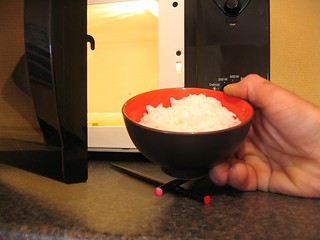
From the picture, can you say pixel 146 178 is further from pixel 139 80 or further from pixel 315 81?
pixel 315 81

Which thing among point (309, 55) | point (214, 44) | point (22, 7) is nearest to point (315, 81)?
point (309, 55)

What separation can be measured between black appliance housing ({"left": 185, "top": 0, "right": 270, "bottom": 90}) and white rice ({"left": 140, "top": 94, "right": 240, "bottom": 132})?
0.49 ft

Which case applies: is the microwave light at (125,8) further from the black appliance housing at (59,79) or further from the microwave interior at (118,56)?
the black appliance housing at (59,79)

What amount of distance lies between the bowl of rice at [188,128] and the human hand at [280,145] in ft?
0.10

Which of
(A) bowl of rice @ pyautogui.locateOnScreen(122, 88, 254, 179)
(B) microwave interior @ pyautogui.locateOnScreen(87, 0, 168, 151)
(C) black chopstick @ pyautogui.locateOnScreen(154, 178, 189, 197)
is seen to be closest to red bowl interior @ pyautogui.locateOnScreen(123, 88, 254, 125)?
(A) bowl of rice @ pyautogui.locateOnScreen(122, 88, 254, 179)

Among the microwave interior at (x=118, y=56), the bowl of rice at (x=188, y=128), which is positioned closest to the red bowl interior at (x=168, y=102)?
the bowl of rice at (x=188, y=128)

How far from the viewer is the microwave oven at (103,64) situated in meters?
0.39

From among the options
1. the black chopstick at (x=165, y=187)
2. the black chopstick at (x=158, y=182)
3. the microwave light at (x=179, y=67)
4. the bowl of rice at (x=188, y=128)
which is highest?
the microwave light at (x=179, y=67)

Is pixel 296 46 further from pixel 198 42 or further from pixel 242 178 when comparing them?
pixel 242 178

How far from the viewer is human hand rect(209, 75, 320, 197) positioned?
0.41 meters

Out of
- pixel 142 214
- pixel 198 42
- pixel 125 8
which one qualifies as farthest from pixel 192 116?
pixel 125 8

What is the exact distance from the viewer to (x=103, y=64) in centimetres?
82

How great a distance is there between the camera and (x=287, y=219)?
0.34 metres

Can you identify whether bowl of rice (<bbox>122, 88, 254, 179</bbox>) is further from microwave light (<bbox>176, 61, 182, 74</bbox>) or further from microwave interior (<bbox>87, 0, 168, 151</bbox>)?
microwave interior (<bbox>87, 0, 168, 151</bbox>)
